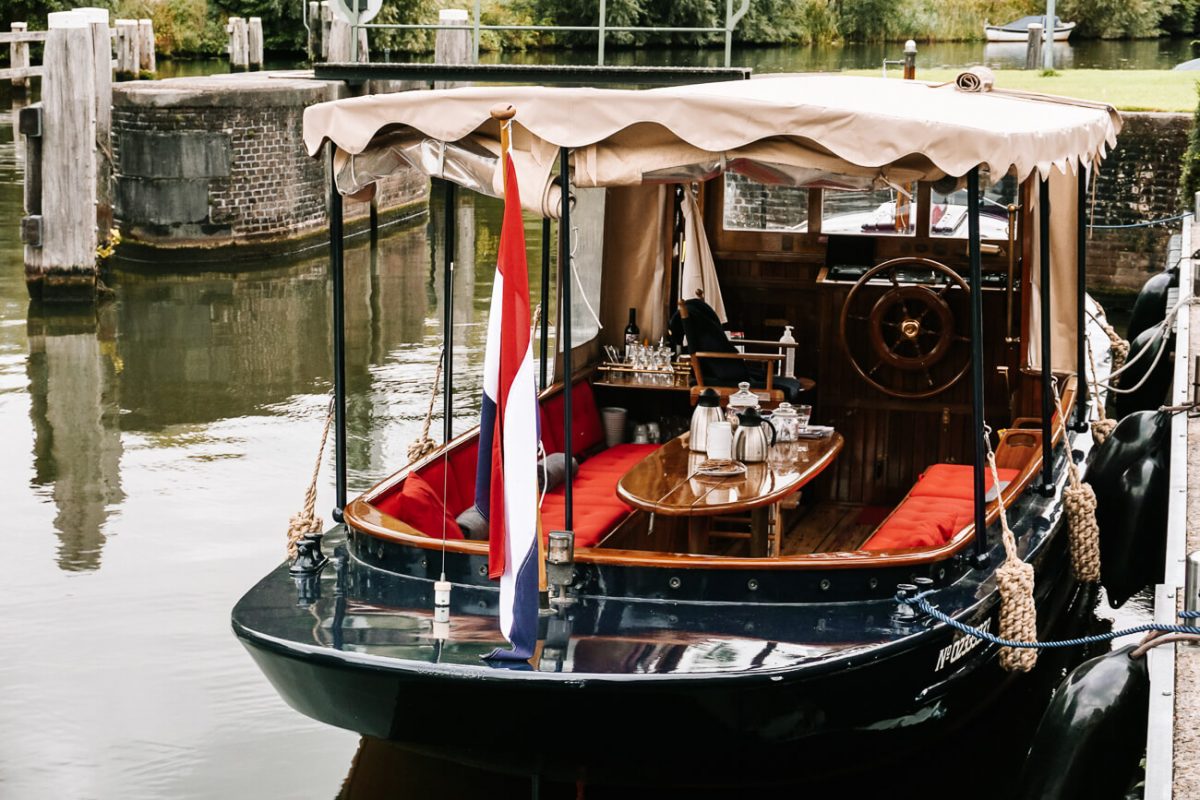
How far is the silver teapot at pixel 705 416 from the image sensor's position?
7758 millimetres

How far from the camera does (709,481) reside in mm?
7320

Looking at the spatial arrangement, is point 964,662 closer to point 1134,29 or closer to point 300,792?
point 300,792

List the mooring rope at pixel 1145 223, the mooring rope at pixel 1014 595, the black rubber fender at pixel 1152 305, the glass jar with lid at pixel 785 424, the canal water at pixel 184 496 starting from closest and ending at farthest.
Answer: the mooring rope at pixel 1014 595
the canal water at pixel 184 496
the glass jar with lid at pixel 785 424
the black rubber fender at pixel 1152 305
the mooring rope at pixel 1145 223

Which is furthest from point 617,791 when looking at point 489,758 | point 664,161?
point 664,161

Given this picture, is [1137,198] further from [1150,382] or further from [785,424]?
[785,424]

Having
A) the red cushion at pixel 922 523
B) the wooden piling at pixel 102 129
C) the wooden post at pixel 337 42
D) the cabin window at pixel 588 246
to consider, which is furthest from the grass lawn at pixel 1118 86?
the red cushion at pixel 922 523

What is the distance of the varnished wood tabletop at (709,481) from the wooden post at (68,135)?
30.9 ft

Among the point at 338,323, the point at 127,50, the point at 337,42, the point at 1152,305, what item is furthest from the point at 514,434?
the point at 127,50

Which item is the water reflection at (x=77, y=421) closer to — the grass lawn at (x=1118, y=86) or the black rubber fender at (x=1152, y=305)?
the black rubber fender at (x=1152, y=305)

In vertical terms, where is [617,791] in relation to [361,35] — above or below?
below

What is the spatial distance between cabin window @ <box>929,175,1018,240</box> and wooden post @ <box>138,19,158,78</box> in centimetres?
2212

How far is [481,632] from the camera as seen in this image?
5.82 meters

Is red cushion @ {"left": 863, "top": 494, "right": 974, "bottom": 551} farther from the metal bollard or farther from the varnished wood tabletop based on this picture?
the metal bollard

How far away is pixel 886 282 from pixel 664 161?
11.4 ft
